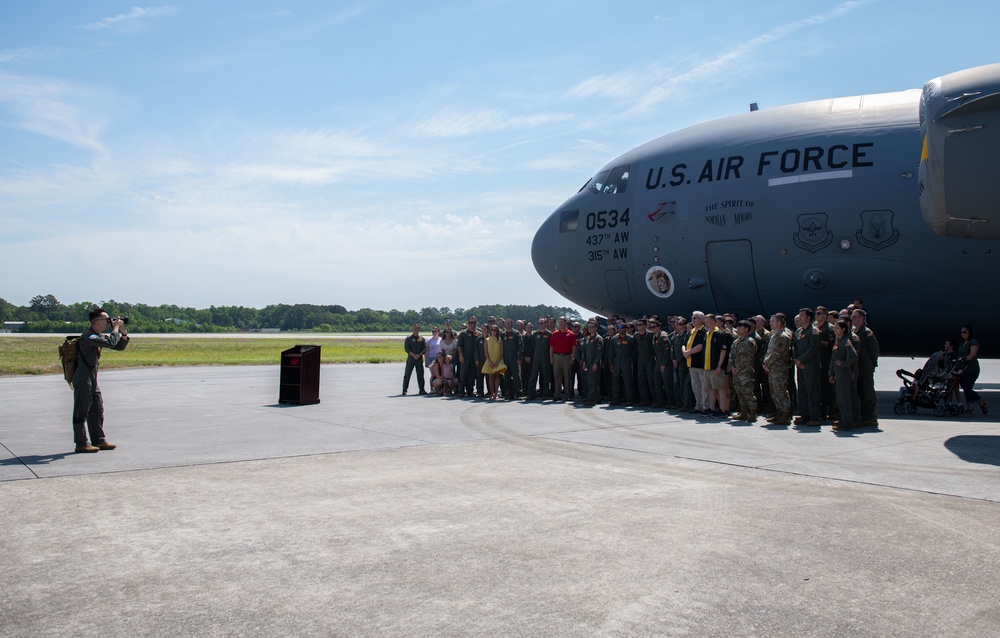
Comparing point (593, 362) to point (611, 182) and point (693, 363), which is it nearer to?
point (693, 363)

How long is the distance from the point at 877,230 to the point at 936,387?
279cm

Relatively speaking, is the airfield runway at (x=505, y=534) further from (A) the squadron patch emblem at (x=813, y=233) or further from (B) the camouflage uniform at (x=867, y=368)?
(A) the squadron patch emblem at (x=813, y=233)

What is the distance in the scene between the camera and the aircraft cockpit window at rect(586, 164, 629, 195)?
17156 mm

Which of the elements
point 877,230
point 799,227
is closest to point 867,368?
point 877,230

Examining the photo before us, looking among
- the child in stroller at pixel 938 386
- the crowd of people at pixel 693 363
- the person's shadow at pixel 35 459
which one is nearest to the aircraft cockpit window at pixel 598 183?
the crowd of people at pixel 693 363

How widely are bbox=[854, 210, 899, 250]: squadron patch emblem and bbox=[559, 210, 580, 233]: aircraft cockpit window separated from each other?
19.8 ft

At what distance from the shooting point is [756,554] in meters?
5.20

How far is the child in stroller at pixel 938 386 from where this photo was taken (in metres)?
13.0

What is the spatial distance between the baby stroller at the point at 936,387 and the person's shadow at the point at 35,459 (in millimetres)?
12060

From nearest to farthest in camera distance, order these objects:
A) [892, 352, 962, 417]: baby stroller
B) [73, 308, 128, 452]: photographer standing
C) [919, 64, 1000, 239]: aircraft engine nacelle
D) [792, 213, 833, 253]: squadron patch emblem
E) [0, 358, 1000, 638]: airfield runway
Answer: [0, 358, 1000, 638]: airfield runway, [73, 308, 128, 452]: photographer standing, [919, 64, 1000, 239]: aircraft engine nacelle, [892, 352, 962, 417]: baby stroller, [792, 213, 833, 253]: squadron patch emblem

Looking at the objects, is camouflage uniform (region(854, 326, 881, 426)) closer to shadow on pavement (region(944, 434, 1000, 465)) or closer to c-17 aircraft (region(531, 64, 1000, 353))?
shadow on pavement (region(944, 434, 1000, 465))

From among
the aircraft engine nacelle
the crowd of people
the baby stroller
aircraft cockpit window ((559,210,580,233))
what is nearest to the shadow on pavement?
the crowd of people

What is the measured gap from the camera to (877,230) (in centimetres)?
1382

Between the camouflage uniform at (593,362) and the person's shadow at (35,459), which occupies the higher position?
the camouflage uniform at (593,362)
